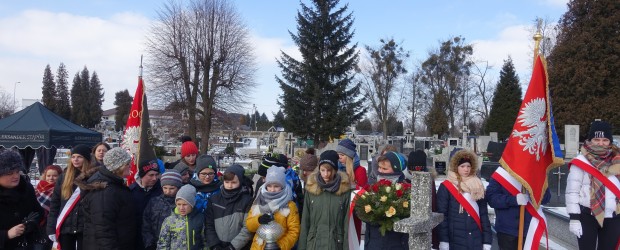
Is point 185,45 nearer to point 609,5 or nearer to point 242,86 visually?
point 242,86

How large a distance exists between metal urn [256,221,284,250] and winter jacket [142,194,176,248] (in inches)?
36.8

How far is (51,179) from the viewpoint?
5.67m

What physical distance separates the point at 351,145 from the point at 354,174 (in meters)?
0.40

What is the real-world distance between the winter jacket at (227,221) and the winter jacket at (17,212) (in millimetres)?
1455

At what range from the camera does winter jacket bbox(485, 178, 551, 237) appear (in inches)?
184

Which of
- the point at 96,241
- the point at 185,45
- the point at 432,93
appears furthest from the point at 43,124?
the point at 432,93

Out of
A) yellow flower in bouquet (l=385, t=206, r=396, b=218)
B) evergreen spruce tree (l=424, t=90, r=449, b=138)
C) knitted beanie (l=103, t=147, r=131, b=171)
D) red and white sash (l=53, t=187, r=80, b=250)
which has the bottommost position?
red and white sash (l=53, t=187, r=80, b=250)

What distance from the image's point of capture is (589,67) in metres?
30.0

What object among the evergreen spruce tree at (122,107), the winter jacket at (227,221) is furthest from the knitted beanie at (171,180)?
the evergreen spruce tree at (122,107)

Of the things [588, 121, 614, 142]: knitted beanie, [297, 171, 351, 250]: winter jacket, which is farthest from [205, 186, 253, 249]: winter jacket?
[588, 121, 614, 142]: knitted beanie

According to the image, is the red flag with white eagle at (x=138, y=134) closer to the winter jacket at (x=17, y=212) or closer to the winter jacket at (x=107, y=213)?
the winter jacket at (x=107, y=213)

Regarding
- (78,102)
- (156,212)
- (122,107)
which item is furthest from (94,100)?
(156,212)

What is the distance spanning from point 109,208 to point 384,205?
2.45m

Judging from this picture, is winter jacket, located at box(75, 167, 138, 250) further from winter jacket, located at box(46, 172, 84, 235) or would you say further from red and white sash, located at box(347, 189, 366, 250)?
red and white sash, located at box(347, 189, 366, 250)
